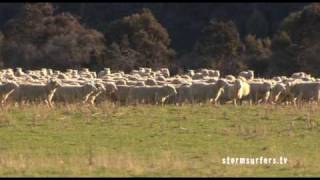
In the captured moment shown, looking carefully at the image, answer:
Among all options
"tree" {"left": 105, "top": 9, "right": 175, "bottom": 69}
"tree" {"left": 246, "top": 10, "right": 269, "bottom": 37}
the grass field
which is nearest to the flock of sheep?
the grass field

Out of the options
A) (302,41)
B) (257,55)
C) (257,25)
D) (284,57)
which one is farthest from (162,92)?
(257,25)

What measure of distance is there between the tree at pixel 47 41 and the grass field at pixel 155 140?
29215 millimetres

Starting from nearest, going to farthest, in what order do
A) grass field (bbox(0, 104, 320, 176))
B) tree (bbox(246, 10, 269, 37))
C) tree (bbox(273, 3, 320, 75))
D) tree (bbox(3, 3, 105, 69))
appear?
grass field (bbox(0, 104, 320, 176)) → tree (bbox(273, 3, 320, 75)) → tree (bbox(3, 3, 105, 69)) → tree (bbox(246, 10, 269, 37))

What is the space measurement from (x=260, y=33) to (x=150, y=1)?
35.7ft

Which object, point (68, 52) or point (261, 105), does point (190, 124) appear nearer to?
point (261, 105)

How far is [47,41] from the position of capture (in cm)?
5197

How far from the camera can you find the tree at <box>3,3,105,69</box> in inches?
1980

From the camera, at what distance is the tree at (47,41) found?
50281 mm

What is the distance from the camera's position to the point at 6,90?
23375 mm

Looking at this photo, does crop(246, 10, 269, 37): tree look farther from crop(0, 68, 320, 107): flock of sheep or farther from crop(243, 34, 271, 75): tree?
crop(0, 68, 320, 107): flock of sheep

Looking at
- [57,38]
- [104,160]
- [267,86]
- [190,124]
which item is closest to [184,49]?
[57,38]

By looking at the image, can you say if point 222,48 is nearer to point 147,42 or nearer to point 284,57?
point 284,57

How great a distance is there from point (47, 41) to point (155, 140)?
37358mm

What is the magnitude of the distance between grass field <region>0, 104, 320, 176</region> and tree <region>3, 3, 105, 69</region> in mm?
29215
